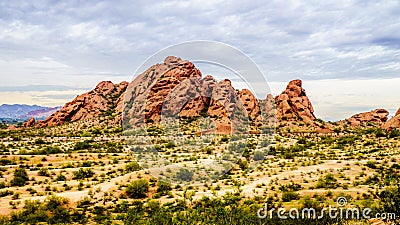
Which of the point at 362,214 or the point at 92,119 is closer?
the point at 362,214

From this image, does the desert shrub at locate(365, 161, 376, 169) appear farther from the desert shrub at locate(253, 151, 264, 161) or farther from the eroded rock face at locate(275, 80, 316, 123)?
the eroded rock face at locate(275, 80, 316, 123)

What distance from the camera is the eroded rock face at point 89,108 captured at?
103 m

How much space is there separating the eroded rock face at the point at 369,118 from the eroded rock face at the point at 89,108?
6691 centimetres

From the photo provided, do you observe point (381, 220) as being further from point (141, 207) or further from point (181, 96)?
point (181, 96)

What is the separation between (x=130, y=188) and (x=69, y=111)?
92515 mm

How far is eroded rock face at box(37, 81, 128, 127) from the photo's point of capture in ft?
339

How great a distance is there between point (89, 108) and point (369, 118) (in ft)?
281

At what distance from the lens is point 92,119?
99.7 m

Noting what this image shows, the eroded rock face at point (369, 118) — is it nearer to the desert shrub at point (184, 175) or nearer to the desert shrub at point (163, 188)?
the desert shrub at point (184, 175)

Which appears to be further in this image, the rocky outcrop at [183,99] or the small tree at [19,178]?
the rocky outcrop at [183,99]

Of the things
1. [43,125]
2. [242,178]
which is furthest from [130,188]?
[43,125]

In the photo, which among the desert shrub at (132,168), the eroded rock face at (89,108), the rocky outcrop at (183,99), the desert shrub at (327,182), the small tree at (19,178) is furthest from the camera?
the eroded rock face at (89,108)

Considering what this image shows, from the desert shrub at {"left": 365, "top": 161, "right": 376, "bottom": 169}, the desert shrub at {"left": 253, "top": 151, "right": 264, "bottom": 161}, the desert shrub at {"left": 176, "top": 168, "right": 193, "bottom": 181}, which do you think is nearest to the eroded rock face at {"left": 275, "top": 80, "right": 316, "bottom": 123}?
the desert shrub at {"left": 253, "top": 151, "right": 264, "bottom": 161}

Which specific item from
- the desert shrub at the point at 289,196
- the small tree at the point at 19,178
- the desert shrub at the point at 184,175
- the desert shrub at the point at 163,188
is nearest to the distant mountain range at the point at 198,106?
the desert shrub at the point at 184,175
